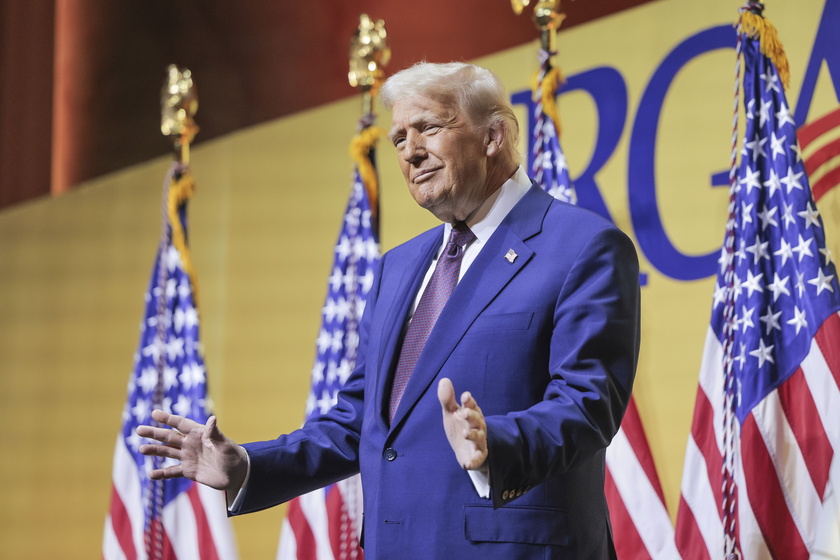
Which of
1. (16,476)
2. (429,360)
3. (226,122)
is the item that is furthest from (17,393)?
(429,360)

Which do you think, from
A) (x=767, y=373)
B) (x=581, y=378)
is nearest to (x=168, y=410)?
(x=767, y=373)

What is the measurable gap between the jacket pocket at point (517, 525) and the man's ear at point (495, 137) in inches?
26.3

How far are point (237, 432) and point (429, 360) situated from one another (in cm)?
→ 308

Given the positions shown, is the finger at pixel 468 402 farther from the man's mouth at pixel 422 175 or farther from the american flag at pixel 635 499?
the american flag at pixel 635 499

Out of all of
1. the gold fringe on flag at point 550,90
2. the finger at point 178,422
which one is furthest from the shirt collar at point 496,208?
the gold fringe on flag at point 550,90

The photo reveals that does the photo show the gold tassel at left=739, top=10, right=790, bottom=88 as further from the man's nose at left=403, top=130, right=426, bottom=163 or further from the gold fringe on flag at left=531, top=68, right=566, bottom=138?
the man's nose at left=403, top=130, right=426, bottom=163

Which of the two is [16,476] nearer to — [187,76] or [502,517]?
[187,76]

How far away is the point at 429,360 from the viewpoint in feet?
5.33

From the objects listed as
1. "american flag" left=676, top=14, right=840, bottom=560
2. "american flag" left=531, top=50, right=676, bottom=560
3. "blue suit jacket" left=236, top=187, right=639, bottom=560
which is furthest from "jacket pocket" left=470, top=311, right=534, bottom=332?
"american flag" left=531, top=50, right=676, bottom=560

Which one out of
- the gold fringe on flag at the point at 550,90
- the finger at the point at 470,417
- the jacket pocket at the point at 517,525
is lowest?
the jacket pocket at the point at 517,525

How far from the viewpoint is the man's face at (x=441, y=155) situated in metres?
1.81

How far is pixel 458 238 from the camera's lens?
1835 mm

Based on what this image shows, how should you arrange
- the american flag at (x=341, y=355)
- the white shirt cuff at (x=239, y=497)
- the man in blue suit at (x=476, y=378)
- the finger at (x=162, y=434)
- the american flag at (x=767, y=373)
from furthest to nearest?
the american flag at (x=341, y=355)
the american flag at (x=767, y=373)
the white shirt cuff at (x=239, y=497)
the finger at (x=162, y=434)
the man in blue suit at (x=476, y=378)

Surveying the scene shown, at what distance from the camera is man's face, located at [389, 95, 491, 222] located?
181cm
